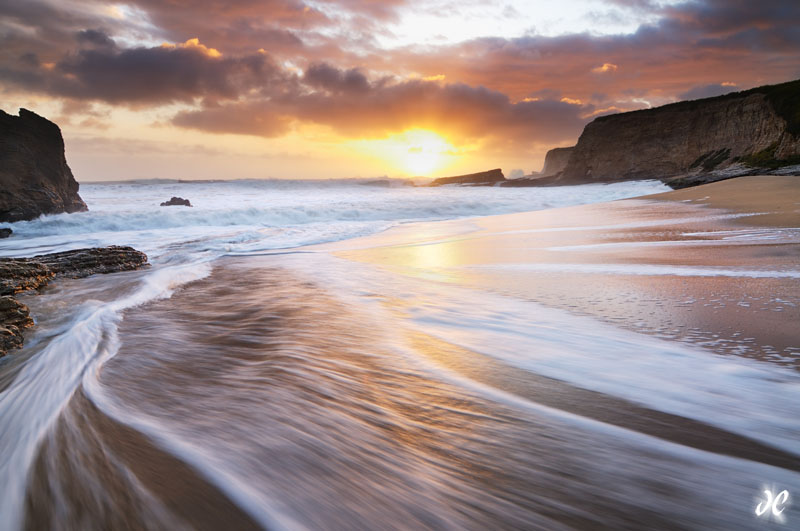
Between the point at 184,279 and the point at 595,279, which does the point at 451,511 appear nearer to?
the point at 595,279

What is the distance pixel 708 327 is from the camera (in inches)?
93.1

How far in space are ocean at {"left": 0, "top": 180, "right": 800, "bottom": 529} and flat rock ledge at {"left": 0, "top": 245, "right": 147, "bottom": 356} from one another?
160 millimetres

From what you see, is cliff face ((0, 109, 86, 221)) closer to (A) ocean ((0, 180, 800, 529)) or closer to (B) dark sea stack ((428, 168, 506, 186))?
(A) ocean ((0, 180, 800, 529))

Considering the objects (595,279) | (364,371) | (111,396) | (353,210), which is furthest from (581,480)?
(353,210)

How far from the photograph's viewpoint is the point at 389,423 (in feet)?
5.34

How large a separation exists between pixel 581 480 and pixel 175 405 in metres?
1.72

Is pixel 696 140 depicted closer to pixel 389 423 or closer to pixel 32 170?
pixel 389 423

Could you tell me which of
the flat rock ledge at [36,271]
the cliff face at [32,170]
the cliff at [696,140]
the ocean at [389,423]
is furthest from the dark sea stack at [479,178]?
the ocean at [389,423]

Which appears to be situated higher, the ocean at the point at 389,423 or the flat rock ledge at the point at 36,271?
the flat rock ledge at the point at 36,271

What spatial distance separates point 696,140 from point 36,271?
46038mm

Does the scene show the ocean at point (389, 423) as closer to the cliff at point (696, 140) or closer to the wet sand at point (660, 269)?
the wet sand at point (660, 269)

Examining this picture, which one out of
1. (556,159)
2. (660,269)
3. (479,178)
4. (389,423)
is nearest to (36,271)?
(389,423)

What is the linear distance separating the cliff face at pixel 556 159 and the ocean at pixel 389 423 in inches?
4122

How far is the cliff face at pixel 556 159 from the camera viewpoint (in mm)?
98562
